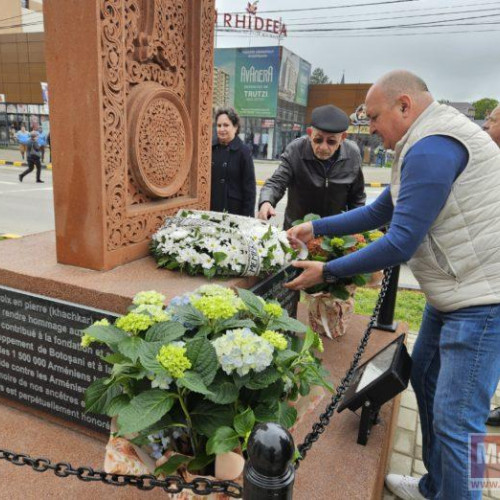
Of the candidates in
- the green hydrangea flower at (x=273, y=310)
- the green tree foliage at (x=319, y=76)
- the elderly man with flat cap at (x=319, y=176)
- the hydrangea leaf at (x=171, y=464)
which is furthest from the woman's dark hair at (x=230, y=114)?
the green tree foliage at (x=319, y=76)

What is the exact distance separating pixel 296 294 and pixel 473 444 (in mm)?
1678

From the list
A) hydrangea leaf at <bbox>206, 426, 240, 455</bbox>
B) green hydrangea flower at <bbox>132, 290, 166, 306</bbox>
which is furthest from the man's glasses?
hydrangea leaf at <bbox>206, 426, 240, 455</bbox>

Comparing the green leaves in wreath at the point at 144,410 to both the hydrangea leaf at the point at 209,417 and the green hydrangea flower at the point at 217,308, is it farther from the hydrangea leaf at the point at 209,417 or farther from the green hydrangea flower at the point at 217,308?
the green hydrangea flower at the point at 217,308

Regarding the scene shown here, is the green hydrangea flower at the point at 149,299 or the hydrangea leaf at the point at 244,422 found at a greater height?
the green hydrangea flower at the point at 149,299

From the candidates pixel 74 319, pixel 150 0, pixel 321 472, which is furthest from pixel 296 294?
pixel 150 0

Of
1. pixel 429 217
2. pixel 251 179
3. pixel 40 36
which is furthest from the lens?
pixel 40 36

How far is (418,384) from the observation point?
2.14m

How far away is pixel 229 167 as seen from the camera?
3.98 m

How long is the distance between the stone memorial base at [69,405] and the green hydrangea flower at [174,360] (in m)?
0.90

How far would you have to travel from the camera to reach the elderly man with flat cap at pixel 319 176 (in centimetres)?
330

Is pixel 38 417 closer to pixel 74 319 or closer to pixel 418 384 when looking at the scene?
pixel 74 319

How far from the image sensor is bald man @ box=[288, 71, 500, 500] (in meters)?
1.60

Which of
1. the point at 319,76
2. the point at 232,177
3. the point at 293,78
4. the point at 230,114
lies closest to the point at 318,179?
the point at 232,177

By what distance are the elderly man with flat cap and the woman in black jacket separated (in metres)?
0.55
